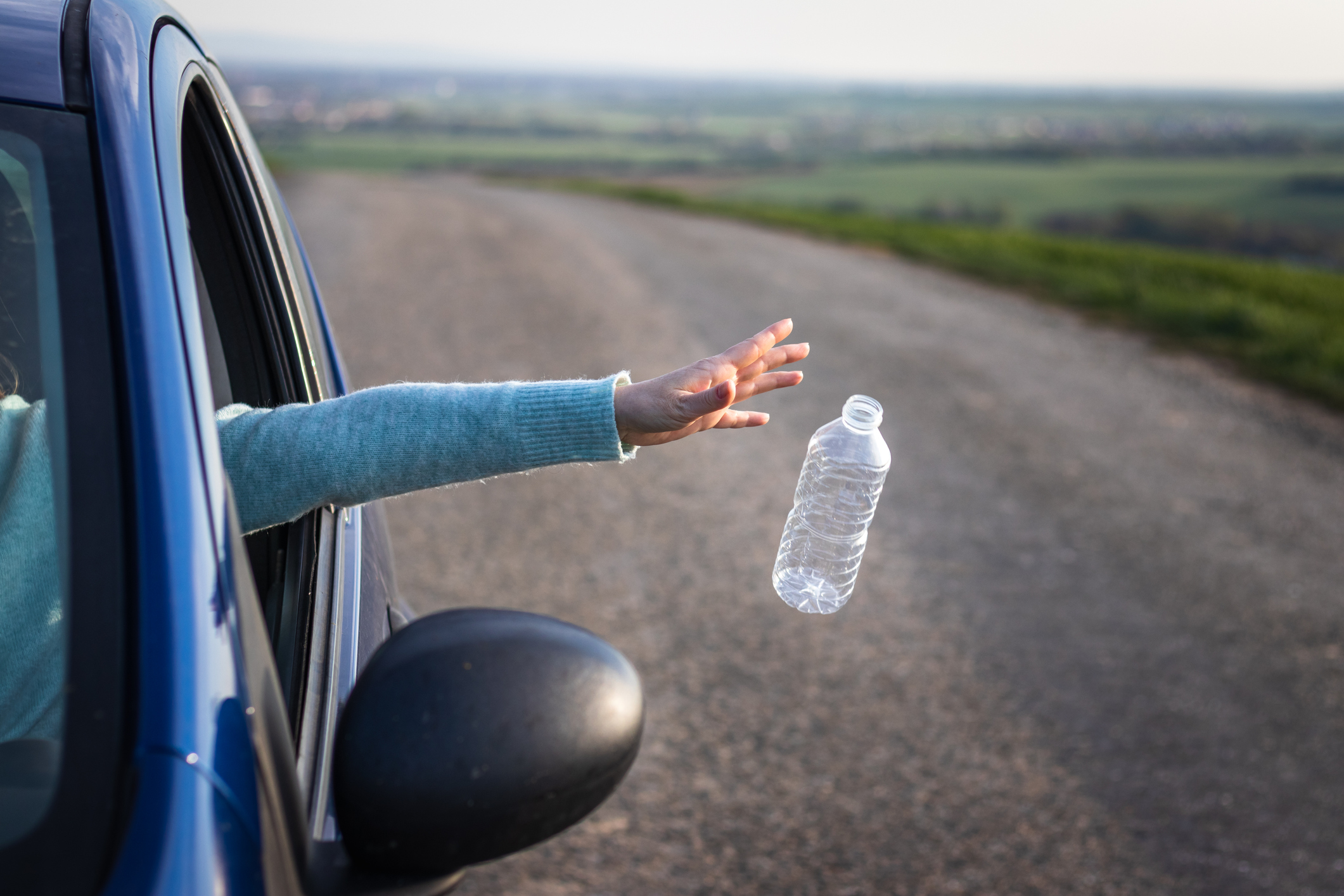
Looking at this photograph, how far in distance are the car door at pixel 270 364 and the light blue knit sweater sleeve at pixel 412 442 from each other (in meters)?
0.13

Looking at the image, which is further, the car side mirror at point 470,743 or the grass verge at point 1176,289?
the grass verge at point 1176,289

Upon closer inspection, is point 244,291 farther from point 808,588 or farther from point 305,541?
point 808,588

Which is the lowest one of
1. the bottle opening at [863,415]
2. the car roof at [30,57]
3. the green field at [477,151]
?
the bottle opening at [863,415]

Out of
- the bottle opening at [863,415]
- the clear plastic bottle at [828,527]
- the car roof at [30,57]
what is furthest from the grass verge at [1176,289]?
the car roof at [30,57]

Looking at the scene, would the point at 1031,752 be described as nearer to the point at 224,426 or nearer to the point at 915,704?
the point at 915,704

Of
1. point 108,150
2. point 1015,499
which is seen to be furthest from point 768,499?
point 108,150

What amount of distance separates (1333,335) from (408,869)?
1021cm

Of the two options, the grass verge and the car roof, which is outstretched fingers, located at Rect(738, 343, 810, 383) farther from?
the grass verge

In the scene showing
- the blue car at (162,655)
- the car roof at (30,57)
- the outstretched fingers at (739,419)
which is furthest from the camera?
the outstretched fingers at (739,419)

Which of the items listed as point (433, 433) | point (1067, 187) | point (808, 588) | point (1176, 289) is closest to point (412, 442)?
point (433, 433)

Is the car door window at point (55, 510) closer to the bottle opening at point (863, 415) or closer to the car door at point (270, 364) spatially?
the car door at point (270, 364)

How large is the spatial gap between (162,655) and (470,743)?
1.02ft

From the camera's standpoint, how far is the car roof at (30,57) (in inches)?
44.9

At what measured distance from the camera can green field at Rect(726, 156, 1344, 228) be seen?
39.9m
